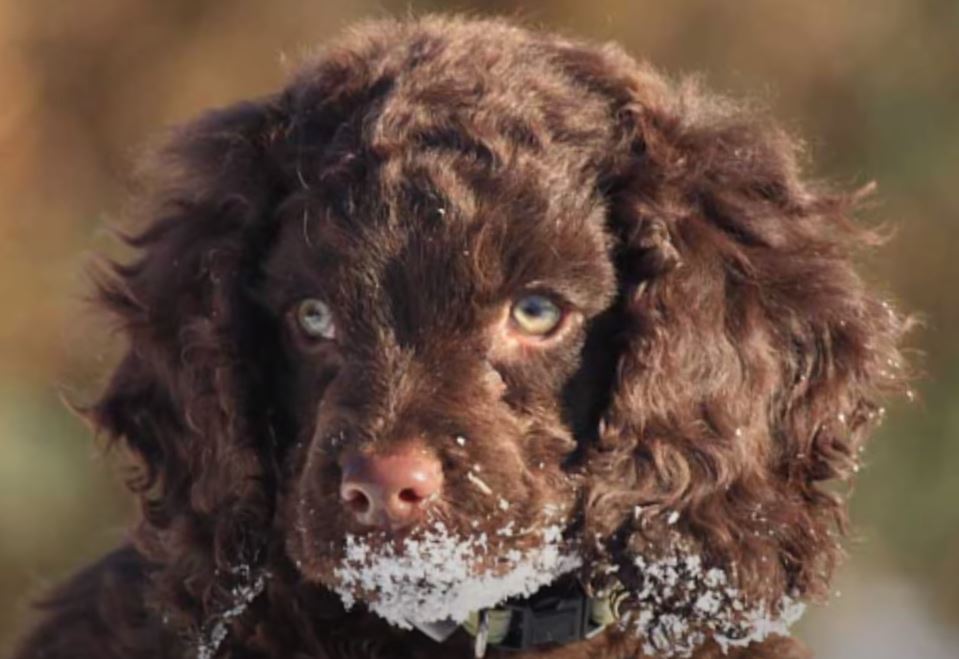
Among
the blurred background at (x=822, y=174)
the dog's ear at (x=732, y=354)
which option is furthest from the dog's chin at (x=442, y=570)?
the blurred background at (x=822, y=174)

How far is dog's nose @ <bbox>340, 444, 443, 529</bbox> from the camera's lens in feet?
11.4

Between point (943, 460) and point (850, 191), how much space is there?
6.33 meters

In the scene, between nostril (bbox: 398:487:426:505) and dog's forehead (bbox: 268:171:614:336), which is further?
dog's forehead (bbox: 268:171:614:336)

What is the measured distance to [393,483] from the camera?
3.47 metres

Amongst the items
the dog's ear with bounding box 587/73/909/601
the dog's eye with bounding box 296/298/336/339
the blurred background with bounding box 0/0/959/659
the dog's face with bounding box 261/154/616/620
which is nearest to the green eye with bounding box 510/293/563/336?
the dog's face with bounding box 261/154/616/620

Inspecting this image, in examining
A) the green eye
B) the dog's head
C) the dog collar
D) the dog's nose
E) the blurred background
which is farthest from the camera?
the blurred background

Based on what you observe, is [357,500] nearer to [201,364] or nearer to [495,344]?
[495,344]

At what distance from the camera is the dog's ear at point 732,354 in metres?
3.81

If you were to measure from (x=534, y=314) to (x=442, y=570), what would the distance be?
53 cm

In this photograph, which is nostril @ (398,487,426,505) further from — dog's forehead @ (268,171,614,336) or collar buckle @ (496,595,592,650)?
collar buckle @ (496,595,592,650)

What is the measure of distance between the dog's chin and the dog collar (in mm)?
83

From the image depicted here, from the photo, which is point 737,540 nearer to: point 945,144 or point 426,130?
point 426,130

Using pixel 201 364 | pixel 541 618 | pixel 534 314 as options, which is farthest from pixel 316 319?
pixel 541 618

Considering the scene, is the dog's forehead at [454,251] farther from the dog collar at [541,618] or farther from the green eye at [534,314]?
the dog collar at [541,618]
